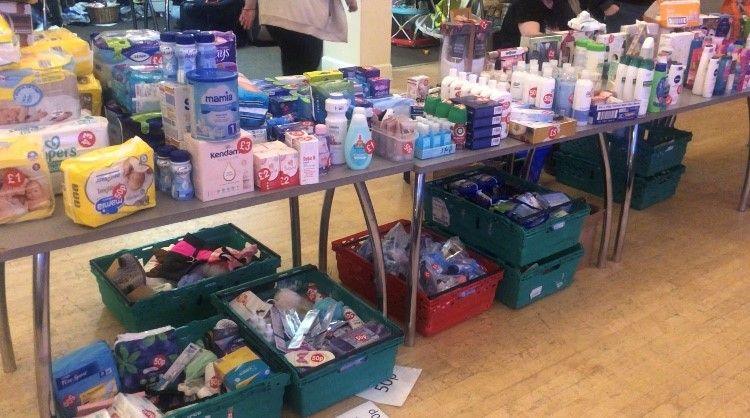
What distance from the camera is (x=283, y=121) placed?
203 centimetres

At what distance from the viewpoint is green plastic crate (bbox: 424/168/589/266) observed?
100 inches

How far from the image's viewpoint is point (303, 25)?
320cm

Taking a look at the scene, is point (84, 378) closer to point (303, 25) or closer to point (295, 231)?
point (295, 231)

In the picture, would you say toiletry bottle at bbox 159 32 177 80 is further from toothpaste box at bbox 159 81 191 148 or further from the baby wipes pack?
the baby wipes pack

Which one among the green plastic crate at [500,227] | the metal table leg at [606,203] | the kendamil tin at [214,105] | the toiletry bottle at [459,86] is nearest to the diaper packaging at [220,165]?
the kendamil tin at [214,105]

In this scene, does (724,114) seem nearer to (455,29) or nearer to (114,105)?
(455,29)

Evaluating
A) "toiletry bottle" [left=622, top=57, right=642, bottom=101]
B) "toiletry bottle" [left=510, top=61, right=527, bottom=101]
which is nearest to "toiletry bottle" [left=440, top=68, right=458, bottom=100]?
"toiletry bottle" [left=510, top=61, right=527, bottom=101]

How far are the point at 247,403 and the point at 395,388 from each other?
1.73 feet

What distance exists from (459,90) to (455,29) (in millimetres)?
373

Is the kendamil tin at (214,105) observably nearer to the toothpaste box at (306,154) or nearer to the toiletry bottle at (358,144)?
the toothpaste box at (306,154)

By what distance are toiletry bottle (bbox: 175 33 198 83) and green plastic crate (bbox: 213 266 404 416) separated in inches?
30.3

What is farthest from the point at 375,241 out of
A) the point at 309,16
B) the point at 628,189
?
the point at 309,16

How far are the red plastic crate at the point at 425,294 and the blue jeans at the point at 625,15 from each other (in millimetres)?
2493

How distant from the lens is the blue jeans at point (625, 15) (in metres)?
4.41
